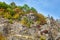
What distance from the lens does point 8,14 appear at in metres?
75.9

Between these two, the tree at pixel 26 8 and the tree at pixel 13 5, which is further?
the tree at pixel 13 5

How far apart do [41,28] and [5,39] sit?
492 inches

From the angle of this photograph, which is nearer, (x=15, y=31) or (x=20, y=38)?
(x=20, y=38)

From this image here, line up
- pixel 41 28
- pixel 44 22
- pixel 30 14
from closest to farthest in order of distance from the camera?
pixel 41 28, pixel 44 22, pixel 30 14

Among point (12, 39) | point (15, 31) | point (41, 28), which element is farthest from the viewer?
point (41, 28)

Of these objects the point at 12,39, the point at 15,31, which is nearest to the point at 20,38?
the point at 12,39

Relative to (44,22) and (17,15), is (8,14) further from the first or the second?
(44,22)

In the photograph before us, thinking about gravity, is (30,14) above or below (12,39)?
above

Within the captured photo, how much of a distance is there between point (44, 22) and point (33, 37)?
567 inches

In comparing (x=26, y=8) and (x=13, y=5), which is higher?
(x=13, y=5)

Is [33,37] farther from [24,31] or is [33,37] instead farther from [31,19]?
[31,19]

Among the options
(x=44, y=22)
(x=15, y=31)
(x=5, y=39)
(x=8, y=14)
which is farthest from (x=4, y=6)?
(x=5, y=39)

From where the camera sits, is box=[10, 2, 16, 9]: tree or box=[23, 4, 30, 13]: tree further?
box=[10, 2, 16, 9]: tree

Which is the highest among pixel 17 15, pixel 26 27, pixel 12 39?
pixel 17 15
